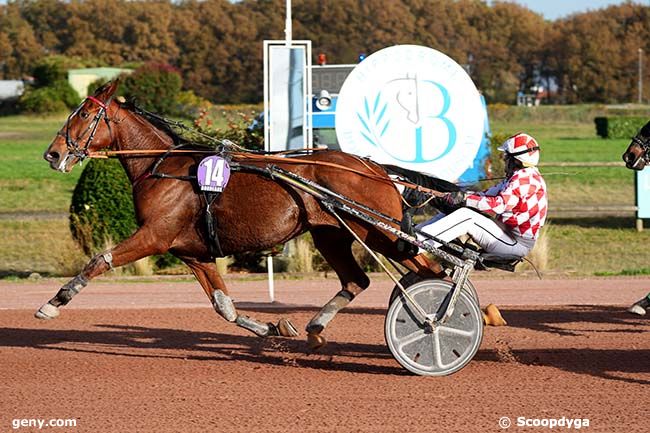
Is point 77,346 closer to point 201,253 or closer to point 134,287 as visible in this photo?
point 201,253

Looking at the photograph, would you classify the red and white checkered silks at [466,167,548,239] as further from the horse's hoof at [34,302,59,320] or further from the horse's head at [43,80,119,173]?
the horse's hoof at [34,302,59,320]

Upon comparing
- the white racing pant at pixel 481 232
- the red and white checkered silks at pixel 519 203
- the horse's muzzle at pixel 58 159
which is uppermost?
the horse's muzzle at pixel 58 159

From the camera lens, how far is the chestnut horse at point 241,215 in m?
7.60

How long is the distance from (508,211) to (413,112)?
6290mm

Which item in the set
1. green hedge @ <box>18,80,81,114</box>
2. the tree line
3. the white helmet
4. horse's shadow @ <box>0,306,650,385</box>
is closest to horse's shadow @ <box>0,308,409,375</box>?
horse's shadow @ <box>0,306,650,385</box>

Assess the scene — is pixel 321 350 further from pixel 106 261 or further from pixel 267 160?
pixel 106 261

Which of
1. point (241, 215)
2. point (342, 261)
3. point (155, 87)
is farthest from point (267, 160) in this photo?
point (155, 87)

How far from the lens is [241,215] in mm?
7633

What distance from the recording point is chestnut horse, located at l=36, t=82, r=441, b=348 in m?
7.60

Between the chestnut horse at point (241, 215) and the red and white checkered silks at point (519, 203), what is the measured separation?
0.67m

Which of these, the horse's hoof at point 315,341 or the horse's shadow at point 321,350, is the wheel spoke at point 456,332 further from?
the horse's hoof at point 315,341

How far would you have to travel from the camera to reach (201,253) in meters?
7.83

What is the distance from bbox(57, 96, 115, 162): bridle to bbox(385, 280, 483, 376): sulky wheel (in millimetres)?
2563

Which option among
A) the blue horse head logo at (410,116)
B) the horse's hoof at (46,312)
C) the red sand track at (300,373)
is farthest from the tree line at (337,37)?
the horse's hoof at (46,312)
